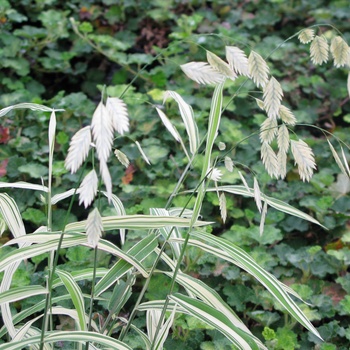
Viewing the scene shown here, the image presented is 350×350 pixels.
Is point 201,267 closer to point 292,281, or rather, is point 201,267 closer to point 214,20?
point 292,281

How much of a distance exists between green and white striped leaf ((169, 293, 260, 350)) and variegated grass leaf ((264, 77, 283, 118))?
0.41m

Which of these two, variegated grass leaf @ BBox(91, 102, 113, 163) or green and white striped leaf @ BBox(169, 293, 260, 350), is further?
green and white striped leaf @ BBox(169, 293, 260, 350)

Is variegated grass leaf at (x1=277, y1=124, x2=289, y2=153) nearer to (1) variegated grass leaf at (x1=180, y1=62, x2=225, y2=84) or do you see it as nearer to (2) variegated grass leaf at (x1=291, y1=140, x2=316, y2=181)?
(2) variegated grass leaf at (x1=291, y1=140, x2=316, y2=181)

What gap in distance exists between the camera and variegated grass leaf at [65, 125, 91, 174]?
913mm

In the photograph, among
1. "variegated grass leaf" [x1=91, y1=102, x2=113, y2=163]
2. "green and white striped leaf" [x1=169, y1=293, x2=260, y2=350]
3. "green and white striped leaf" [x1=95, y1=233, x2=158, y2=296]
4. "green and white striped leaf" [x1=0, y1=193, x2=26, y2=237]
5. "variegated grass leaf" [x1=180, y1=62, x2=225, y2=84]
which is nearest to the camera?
"variegated grass leaf" [x1=91, y1=102, x2=113, y2=163]

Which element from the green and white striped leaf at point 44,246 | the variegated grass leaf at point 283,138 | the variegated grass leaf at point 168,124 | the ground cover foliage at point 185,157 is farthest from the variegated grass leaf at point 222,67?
the green and white striped leaf at point 44,246

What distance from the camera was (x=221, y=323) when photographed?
1.25 m

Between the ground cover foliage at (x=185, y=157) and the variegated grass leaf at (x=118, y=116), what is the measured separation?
157mm

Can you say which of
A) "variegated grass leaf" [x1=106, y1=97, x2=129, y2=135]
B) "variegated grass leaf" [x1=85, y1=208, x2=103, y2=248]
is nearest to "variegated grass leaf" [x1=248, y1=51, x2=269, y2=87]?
"variegated grass leaf" [x1=106, y1=97, x2=129, y2=135]

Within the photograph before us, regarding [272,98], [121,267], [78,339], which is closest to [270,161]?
[272,98]

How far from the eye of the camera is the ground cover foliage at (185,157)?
173 centimetres

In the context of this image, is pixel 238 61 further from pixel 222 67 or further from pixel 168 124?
pixel 168 124

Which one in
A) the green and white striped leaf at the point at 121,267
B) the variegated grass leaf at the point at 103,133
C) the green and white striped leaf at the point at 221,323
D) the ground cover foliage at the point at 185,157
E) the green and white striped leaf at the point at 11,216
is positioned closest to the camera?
the variegated grass leaf at the point at 103,133

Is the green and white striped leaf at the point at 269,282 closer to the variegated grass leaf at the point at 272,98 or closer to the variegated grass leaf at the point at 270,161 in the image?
the variegated grass leaf at the point at 270,161
